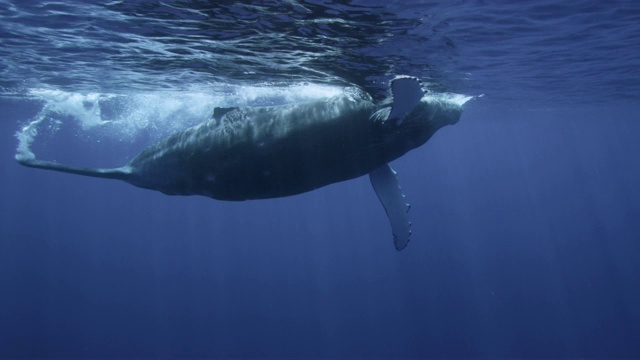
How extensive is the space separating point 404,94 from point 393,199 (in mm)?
2795

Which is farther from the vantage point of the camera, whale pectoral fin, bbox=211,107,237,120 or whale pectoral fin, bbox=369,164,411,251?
whale pectoral fin, bbox=369,164,411,251

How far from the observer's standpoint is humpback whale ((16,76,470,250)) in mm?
6699

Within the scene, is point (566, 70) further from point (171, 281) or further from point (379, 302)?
point (171, 281)

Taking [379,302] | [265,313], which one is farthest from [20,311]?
[379,302]

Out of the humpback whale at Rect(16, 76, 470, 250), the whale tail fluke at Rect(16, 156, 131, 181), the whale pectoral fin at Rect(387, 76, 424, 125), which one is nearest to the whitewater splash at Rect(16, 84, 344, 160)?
the humpback whale at Rect(16, 76, 470, 250)

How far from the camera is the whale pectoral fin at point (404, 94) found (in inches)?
230

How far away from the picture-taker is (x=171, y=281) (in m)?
78.9

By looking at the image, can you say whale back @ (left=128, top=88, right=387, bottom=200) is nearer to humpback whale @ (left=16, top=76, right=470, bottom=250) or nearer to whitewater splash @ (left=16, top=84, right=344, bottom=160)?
humpback whale @ (left=16, top=76, right=470, bottom=250)

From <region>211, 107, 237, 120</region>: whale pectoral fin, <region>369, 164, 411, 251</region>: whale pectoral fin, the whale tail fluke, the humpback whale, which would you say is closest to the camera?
the humpback whale

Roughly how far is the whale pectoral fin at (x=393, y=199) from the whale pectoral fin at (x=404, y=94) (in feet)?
6.18

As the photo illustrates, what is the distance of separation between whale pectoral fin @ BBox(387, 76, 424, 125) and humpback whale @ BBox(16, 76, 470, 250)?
17 mm

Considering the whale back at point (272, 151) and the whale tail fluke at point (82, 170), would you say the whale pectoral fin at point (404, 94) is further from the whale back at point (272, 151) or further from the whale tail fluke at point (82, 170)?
the whale tail fluke at point (82, 170)

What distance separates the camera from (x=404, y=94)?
6027 mm

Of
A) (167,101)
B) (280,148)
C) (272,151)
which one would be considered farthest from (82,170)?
(167,101)
